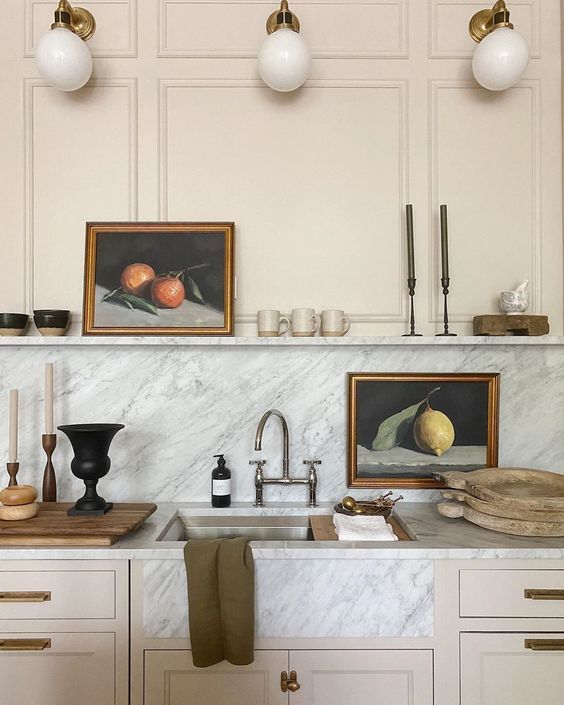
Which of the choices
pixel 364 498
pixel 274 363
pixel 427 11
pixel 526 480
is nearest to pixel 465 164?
pixel 427 11

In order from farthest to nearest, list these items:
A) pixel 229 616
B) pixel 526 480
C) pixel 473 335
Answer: pixel 473 335 → pixel 526 480 → pixel 229 616

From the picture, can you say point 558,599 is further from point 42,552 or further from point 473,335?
point 42,552

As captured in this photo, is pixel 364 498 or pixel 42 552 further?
pixel 364 498

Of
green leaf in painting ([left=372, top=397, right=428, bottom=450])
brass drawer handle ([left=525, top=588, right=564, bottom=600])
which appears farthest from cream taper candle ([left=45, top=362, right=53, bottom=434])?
brass drawer handle ([left=525, top=588, right=564, bottom=600])

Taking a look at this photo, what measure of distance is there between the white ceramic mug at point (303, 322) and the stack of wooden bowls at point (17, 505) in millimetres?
1151

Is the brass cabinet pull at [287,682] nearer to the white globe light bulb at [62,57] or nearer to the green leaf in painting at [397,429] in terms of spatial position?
the green leaf in painting at [397,429]

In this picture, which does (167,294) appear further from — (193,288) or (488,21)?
(488,21)

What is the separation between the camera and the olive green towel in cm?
165

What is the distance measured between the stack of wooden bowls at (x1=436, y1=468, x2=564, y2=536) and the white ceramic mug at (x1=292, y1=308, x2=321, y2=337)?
0.76 m

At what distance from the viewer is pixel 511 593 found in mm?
1728

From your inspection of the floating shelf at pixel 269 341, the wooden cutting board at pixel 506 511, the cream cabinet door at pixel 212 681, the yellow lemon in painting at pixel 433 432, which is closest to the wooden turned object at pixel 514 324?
the floating shelf at pixel 269 341

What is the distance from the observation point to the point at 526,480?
2.11 metres

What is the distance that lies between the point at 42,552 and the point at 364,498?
1234mm

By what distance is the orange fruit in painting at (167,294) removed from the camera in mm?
2236
